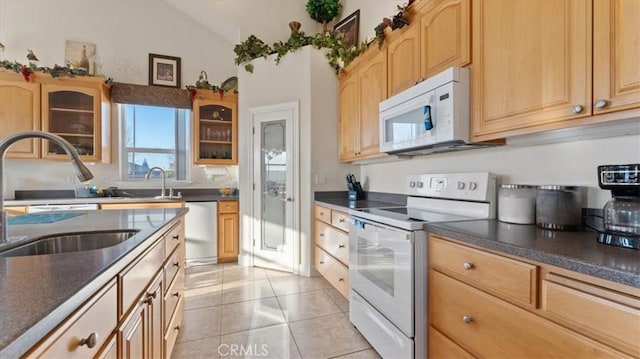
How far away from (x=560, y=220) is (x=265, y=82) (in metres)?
3.17

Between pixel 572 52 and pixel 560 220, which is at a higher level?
pixel 572 52

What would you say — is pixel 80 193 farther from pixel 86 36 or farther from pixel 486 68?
pixel 486 68

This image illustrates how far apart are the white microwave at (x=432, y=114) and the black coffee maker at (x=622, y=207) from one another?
670 millimetres

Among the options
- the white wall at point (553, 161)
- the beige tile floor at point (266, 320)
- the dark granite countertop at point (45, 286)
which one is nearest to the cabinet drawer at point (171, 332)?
the beige tile floor at point (266, 320)

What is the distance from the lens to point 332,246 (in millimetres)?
2744

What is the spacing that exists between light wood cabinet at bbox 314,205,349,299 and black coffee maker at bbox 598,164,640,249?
1.64 m

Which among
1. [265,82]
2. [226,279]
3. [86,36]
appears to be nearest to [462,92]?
[265,82]

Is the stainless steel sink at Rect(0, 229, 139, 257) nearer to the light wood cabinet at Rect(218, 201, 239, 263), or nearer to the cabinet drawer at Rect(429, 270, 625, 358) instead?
the cabinet drawer at Rect(429, 270, 625, 358)

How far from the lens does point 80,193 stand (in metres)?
3.72

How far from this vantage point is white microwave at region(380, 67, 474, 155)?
159 cm

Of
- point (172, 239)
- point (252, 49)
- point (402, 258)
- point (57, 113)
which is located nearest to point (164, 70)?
point (57, 113)

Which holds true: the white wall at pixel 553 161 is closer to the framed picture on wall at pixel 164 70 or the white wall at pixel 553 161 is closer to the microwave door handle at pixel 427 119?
the microwave door handle at pixel 427 119

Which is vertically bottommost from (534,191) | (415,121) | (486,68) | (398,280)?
(398,280)

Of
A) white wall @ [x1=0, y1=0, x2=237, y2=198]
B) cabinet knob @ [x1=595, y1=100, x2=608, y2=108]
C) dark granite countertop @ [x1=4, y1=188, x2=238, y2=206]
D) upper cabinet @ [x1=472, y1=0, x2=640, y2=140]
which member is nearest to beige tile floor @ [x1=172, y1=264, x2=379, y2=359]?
dark granite countertop @ [x1=4, y1=188, x2=238, y2=206]
